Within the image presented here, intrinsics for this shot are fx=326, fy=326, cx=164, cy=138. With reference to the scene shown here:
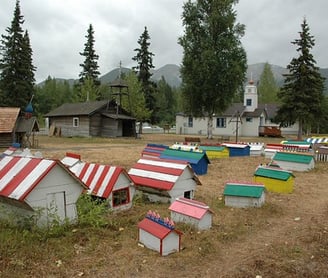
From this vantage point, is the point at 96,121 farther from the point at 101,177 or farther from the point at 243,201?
the point at 243,201

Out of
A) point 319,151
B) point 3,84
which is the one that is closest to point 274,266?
point 319,151

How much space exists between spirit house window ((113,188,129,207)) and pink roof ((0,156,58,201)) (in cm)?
208

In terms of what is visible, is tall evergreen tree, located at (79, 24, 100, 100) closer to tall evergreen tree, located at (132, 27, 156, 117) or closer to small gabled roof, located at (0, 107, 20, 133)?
tall evergreen tree, located at (132, 27, 156, 117)

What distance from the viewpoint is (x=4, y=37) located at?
131 feet

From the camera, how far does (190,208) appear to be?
7332 mm

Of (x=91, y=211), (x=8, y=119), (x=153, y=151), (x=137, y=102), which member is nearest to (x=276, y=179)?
(x=91, y=211)

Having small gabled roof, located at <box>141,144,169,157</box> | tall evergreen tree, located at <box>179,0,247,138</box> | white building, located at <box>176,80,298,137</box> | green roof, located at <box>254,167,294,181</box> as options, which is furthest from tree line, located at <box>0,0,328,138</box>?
green roof, located at <box>254,167,294,181</box>

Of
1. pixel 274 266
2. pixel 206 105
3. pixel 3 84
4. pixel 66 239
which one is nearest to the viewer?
pixel 274 266

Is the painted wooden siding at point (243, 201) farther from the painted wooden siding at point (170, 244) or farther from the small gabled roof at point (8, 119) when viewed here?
the small gabled roof at point (8, 119)

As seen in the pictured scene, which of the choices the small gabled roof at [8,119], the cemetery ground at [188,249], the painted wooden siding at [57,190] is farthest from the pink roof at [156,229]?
the small gabled roof at [8,119]

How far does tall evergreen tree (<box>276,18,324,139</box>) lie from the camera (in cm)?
3591

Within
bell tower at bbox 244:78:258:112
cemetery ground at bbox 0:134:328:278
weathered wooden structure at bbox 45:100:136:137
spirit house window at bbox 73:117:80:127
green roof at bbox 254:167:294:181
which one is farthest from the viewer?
bell tower at bbox 244:78:258:112

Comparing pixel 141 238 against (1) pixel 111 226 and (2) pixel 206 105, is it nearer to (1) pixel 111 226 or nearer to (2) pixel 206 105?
(1) pixel 111 226

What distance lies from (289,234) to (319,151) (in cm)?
1421
